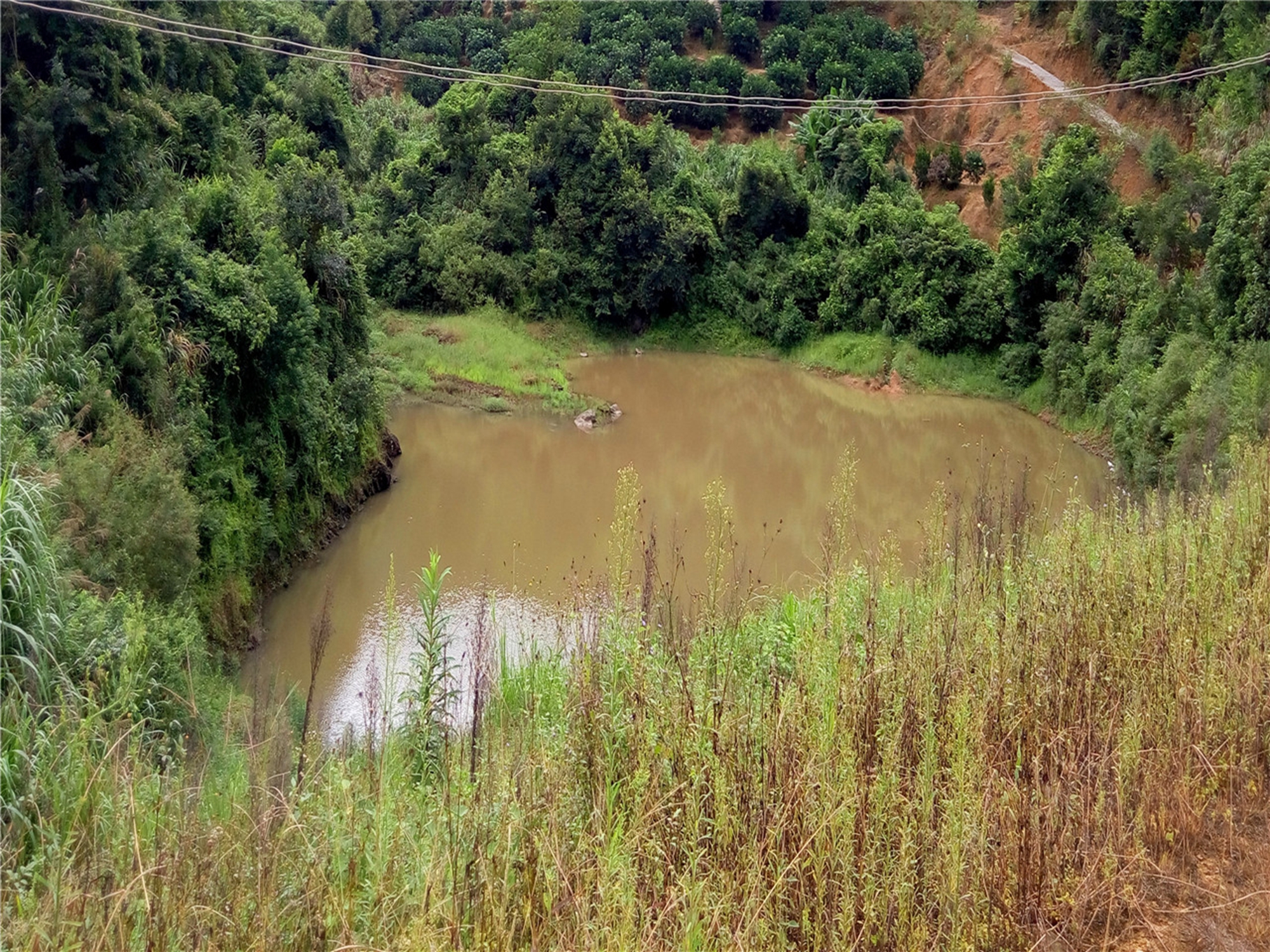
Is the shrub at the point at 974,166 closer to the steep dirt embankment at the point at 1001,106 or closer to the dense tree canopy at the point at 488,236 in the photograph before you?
the dense tree canopy at the point at 488,236

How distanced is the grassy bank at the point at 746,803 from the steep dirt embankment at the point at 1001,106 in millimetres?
18319

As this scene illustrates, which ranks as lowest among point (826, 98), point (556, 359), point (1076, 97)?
point (556, 359)

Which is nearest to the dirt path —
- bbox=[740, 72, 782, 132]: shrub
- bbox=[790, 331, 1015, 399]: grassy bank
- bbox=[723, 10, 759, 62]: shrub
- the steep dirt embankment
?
the steep dirt embankment

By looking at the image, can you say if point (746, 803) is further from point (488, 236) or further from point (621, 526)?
point (488, 236)

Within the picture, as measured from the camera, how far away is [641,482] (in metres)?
14.0

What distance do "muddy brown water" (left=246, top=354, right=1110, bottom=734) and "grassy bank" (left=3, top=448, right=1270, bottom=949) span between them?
2.58 meters

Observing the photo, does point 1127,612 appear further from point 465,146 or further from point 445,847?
point 465,146

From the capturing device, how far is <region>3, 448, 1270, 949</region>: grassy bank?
2.58 metres

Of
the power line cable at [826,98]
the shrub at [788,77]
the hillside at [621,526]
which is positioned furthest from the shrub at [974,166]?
the shrub at [788,77]

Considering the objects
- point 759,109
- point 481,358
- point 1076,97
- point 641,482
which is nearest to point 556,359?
point 481,358

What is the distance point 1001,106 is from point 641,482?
16271 millimetres

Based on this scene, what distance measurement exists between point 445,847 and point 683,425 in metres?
14.9

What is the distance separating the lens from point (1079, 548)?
4.84 m

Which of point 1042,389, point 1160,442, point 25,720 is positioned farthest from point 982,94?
point 25,720
